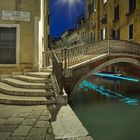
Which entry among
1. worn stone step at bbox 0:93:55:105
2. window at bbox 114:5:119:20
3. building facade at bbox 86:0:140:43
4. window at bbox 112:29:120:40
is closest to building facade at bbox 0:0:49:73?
worn stone step at bbox 0:93:55:105

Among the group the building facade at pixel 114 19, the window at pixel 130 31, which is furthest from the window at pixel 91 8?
the window at pixel 130 31

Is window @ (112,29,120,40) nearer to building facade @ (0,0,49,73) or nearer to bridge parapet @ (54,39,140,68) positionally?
bridge parapet @ (54,39,140,68)

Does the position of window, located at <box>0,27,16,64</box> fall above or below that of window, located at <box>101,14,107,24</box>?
below

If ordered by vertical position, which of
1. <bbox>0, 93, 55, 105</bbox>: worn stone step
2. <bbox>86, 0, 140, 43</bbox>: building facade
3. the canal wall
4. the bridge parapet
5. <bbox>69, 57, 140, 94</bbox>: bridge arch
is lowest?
the canal wall

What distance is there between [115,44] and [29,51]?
498 centimetres

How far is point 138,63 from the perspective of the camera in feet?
46.5

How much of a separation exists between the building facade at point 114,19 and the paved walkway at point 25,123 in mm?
13356

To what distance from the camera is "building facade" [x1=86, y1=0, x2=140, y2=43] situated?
61.0ft

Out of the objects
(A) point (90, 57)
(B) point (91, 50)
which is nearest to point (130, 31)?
(B) point (91, 50)

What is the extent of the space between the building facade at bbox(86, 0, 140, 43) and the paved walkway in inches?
526

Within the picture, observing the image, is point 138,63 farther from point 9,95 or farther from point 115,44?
point 9,95

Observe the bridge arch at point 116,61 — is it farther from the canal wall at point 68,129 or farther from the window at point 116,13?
the window at point 116,13

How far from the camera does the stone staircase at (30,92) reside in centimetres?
713

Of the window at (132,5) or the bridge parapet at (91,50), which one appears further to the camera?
the window at (132,5)
